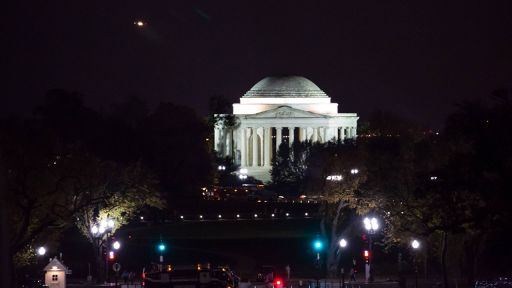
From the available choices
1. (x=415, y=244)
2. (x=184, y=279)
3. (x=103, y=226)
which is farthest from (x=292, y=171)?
(x=184, y=279)

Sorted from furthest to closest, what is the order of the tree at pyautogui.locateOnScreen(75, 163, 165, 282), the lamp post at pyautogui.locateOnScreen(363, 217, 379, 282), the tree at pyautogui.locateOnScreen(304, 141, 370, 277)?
the tree at pyautogui.locateOnScreen(304, 141, 370, 277) → the tree at pyautogui.locateOnScreen(75, 163, 165, 282) → the lamp post at pyautogui.locateOnScreen(363, 217, 379, 282)

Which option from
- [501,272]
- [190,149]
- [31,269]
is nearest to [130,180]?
[31,269]

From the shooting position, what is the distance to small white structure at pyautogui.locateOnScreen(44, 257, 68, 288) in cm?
5503

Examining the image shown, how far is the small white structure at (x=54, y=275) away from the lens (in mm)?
55031

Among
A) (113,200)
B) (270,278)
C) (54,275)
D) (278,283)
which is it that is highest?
(113,200)

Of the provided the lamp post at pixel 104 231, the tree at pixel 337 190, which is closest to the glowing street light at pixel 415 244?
the tree at pixel 337 190

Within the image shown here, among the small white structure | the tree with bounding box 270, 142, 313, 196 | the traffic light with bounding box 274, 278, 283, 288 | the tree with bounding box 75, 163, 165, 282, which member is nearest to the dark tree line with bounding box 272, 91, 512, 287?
the traffic light with bounding box 274, 278, 283, 288

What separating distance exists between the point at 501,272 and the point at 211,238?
37.9 meters

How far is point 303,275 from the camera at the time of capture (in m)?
74.8

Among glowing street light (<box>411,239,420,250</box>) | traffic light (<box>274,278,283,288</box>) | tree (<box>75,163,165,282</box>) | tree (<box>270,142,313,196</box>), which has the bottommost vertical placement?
traffic light (<box>274,278,283,288</box>)

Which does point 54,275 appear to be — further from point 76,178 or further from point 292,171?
point 292,171

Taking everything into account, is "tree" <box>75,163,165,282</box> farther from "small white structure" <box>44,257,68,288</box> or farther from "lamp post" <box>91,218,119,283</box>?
"small white structure" <box>44,257,68,288</box>

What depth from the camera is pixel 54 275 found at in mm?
55312

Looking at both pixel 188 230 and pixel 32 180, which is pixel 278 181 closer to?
pixel 188 230
